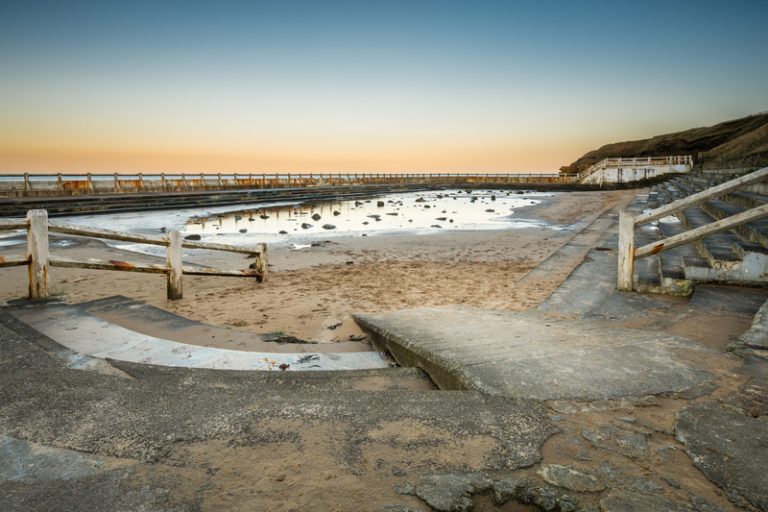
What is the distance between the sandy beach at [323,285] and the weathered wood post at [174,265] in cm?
19

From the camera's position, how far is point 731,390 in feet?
8.48

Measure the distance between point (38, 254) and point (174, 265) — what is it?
1.57m

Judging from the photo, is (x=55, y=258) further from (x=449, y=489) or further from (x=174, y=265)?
(x=449, y=489)

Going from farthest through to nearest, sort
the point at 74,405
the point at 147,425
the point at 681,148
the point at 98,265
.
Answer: the point at 681,148, the point at 98,265, the point at 74,405, the point at 147,425

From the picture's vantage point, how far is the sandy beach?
19.4 ft

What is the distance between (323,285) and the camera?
25.0ft

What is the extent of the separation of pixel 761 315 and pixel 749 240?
278cm

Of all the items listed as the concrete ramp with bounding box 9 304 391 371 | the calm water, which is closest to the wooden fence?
the calm water

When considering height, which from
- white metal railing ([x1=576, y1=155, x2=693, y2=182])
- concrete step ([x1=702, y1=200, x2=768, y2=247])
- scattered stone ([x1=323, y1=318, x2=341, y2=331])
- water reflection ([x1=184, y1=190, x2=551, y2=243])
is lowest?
scattered stone ([x1=323, y1=318, x2=341, y2=331])

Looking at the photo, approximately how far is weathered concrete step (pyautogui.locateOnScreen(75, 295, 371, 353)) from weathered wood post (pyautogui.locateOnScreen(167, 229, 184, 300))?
0.56m

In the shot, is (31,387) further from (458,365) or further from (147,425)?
(458,365)

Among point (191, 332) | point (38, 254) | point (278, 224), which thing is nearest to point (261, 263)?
point (191, 332)

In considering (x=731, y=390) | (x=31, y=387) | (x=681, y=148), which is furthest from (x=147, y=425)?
(x=681, y=148)

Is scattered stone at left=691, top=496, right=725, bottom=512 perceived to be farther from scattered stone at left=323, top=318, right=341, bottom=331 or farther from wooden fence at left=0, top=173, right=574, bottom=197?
wooden fence at left=0, top=173, right=574, bottom=197
